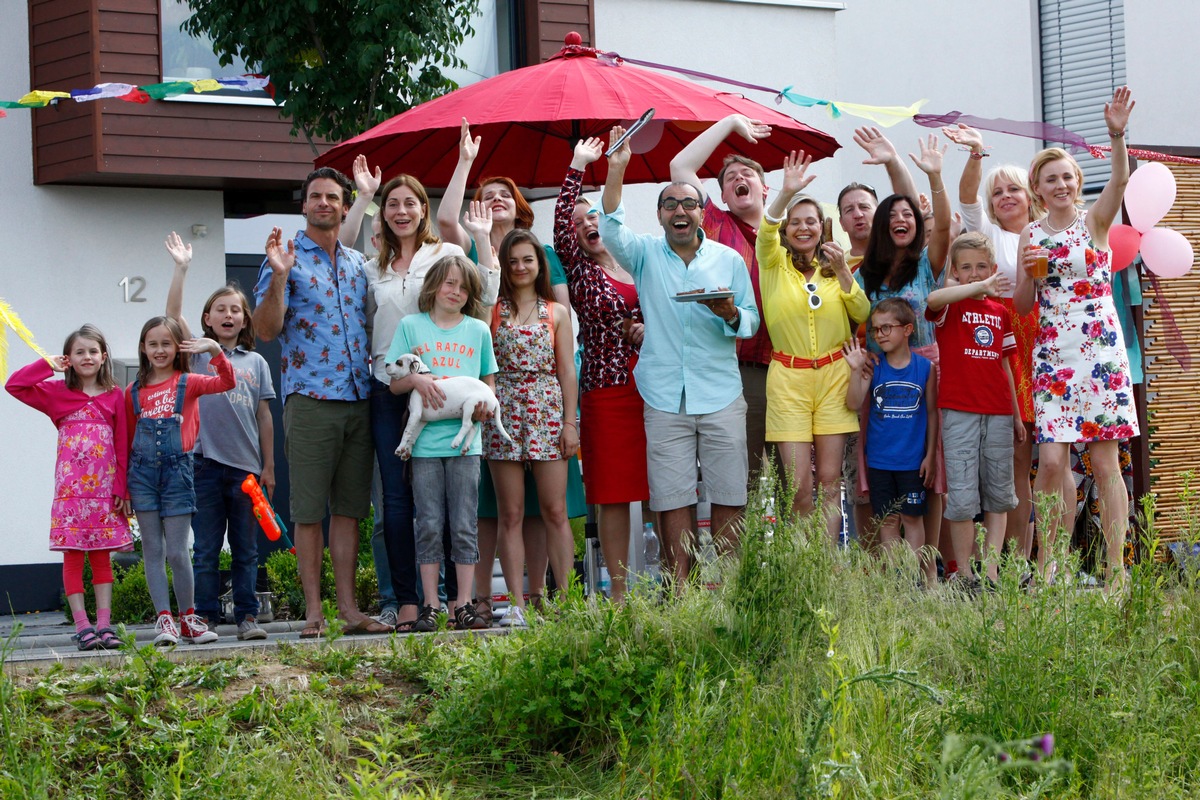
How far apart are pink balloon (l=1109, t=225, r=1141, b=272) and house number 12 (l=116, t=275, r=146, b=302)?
27.0ft

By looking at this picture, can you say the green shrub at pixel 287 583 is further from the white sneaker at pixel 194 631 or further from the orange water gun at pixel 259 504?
the white sneaker at pixel 194 631

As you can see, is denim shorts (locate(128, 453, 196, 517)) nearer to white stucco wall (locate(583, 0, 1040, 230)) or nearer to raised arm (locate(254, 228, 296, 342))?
raised arm (locate(254, 228, 296, 342))

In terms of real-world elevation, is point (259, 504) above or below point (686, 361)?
below

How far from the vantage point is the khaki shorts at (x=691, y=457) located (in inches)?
265

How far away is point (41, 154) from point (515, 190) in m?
6.72

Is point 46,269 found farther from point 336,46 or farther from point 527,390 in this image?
point 527,390

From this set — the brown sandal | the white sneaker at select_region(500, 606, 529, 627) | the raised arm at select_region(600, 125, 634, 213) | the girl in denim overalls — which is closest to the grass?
the white sneaker at select_region(500, 606, 529, 627)

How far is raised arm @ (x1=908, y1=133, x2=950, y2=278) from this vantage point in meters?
7.16

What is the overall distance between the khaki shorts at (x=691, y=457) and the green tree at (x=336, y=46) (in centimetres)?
382

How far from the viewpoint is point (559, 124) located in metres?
8.54

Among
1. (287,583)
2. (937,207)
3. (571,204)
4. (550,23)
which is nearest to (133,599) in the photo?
(287,583)

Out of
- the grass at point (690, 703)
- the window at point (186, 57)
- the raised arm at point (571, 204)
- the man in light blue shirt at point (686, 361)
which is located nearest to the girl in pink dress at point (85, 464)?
the grass at point (690, 703)

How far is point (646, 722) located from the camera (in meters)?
4.46

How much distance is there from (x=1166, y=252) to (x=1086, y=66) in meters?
9.36
